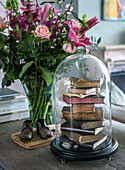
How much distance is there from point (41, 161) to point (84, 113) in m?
0.22

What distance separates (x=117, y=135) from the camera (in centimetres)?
140

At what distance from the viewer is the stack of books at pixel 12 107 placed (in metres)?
1.35

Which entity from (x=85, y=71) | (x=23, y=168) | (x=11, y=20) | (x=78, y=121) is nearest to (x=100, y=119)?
(x=78, y=121)

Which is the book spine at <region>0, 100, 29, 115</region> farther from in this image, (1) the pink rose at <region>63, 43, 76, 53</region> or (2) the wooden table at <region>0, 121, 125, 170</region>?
(1) the pink rose at <region>63, 43, 76, 53</region>

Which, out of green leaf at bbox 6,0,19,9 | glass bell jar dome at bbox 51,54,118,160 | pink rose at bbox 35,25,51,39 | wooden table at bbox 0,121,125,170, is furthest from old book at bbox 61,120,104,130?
green leaf at bbox 6,0,19,9

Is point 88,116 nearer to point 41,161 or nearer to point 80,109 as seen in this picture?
point 80,109

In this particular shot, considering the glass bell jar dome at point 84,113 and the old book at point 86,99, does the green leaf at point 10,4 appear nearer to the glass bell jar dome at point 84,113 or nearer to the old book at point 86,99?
the glass bell jar dome at point 84,113

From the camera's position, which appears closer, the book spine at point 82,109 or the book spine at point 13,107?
the book spine at point 82,109

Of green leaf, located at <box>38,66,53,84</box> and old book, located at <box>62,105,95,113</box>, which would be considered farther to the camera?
green leaf, located at <box>38,66,53,84</box>

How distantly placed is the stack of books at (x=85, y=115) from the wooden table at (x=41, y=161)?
0.22 feet

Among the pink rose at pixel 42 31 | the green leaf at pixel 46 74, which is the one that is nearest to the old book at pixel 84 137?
the green leaf at pixel 46 74

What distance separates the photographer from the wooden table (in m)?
0.84

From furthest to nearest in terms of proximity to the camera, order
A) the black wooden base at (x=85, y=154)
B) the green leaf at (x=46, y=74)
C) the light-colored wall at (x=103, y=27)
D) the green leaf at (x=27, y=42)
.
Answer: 1. the light-colored wall at (x=103, y=27)
2. the green leaf at (x=46, y=74)
3. the green leaf at (x=27, y=42)
4. the black wooden base at (x=85, y=154)

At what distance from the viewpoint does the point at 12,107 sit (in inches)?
53.8
